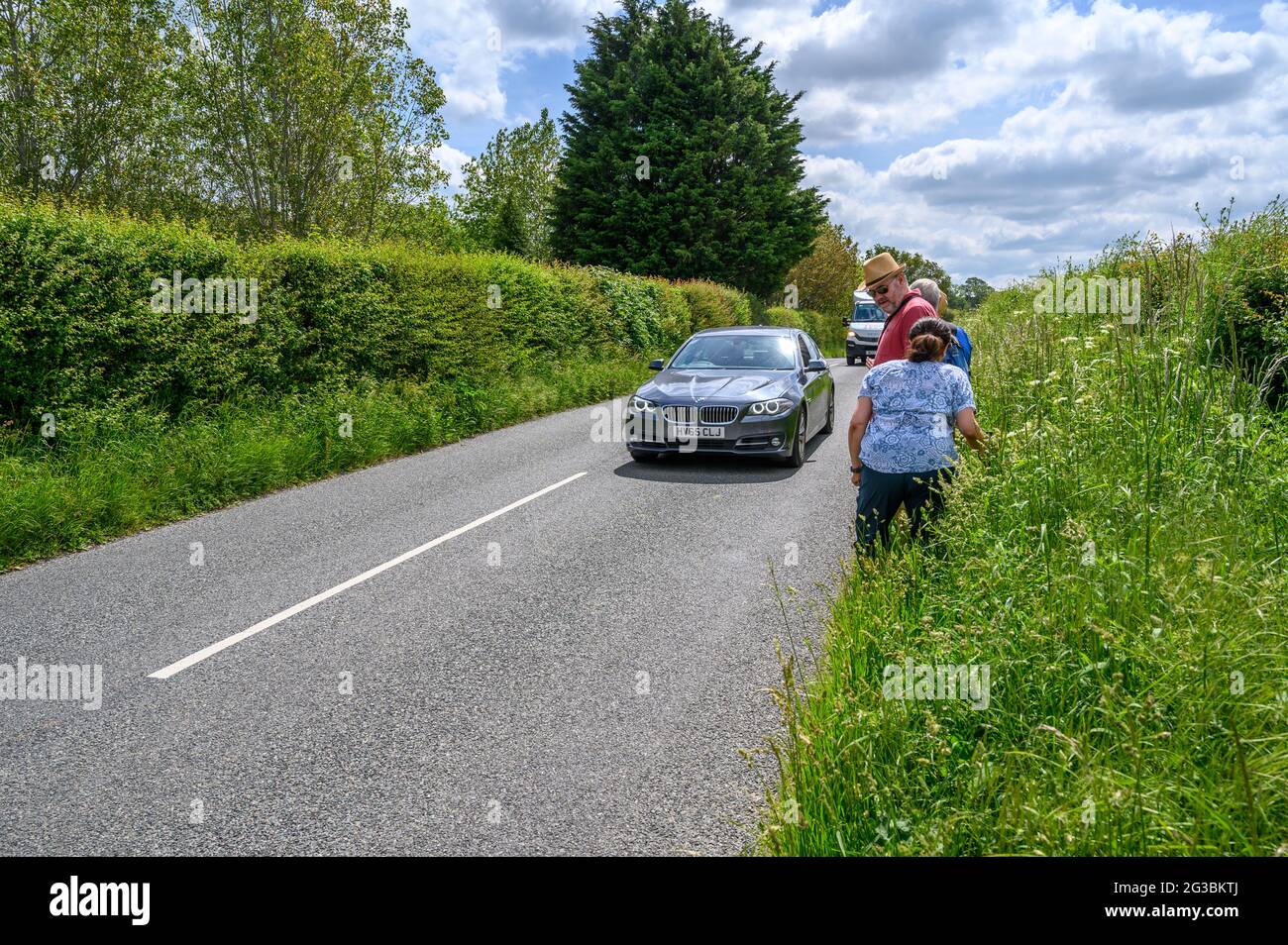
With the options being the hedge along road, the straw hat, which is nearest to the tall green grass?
the hedge along road

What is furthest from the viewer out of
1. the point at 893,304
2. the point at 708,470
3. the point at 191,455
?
the point at 708,470

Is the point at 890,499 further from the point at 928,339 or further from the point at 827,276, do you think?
the point at 827,276

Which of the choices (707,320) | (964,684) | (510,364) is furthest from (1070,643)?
(707,320)

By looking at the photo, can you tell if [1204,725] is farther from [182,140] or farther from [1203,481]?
[182,140]

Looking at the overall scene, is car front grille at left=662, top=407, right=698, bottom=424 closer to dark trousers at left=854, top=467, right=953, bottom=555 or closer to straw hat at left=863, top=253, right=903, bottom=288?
straw hat at left=863, top=253, right=903, bottom=288

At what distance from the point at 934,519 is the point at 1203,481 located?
4.50 ft

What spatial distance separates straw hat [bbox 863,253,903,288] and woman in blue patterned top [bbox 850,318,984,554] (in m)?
1.24

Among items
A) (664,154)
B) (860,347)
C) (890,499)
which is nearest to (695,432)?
(890,499)

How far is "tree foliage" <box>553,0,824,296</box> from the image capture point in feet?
121

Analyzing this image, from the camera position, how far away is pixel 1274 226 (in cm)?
891

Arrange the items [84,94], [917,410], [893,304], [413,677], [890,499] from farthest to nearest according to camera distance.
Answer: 1. [84,94]
2. [893,304]
3. [890,499]
4. [917,410]
5. [413,677]

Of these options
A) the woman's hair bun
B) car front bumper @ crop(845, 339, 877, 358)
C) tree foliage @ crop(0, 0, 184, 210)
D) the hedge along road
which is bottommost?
the hedge along road

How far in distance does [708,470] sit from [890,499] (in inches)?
232

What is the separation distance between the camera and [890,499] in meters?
5.01
